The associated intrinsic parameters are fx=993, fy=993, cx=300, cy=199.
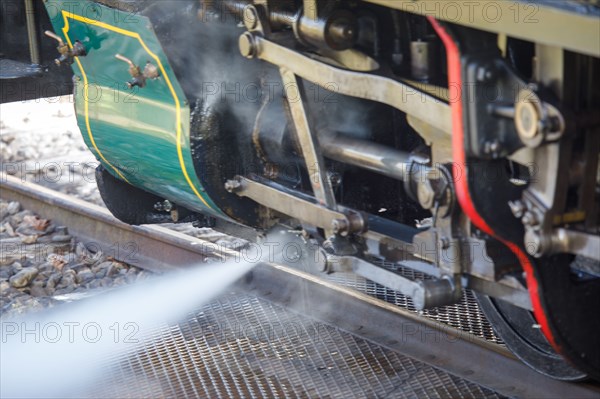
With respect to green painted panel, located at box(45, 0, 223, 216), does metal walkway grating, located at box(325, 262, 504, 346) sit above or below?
below

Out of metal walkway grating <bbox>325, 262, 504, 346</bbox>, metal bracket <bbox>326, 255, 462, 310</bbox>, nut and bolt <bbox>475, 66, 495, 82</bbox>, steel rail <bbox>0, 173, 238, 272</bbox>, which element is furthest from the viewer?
steel rail <bbox>0, 173, 238, 272</bbox>

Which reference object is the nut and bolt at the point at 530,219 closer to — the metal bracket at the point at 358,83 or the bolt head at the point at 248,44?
the metal bracket at the point at 358,83

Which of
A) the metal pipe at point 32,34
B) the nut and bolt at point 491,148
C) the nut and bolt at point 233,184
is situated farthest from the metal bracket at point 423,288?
the metal pipe at point 32,34

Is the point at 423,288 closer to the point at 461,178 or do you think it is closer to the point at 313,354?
the point at 461,178

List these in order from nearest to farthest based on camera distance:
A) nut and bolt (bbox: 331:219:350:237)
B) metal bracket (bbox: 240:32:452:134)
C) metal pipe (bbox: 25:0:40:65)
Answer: metal bracket (bbox: 240:32:452:134) → nut and bolt (bbox: 331:219:350:237) → metal pipe (bbox: 25:0:40:65)

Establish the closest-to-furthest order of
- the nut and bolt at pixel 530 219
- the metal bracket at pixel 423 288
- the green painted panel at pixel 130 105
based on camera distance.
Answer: the nut and bolt at pixel 530 219 → the metal bracket at pixel 423 288 → the green painted panel at pixel 130 105

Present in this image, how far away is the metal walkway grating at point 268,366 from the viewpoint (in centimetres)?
386

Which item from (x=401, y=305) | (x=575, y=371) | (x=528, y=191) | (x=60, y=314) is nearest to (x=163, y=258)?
(x=60, y=314)

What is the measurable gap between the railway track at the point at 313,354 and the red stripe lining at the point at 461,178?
69 cm

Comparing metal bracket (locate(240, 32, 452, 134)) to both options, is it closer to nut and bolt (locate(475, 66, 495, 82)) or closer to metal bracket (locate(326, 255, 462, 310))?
nut and bolt (locate(475, 66, 495, 82))

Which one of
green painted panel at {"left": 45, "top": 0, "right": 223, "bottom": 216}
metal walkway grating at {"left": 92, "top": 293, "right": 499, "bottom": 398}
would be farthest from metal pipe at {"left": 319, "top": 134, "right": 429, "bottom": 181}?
metal walkway grating at {"left": 92, "top": 293, "right": 499, "bottom": 398}

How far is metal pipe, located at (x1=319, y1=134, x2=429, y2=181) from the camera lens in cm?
333

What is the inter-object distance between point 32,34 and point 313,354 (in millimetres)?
2088

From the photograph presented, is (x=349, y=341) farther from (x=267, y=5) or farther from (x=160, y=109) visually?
(x=267, y=5)
